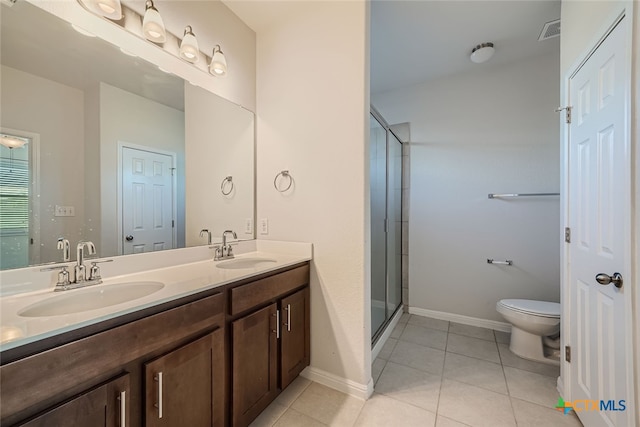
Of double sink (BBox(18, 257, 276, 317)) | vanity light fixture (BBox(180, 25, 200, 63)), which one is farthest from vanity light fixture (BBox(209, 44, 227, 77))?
double sink (BBox(18, 257, 276, 317))

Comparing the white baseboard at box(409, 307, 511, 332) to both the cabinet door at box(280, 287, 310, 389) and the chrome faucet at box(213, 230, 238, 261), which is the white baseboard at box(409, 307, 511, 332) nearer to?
the cabinet door at box(280, 287, 310, 389)

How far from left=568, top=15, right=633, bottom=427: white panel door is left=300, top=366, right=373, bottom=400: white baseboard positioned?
1123mm

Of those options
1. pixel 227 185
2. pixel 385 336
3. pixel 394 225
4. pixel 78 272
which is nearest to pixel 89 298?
pixel 78 272

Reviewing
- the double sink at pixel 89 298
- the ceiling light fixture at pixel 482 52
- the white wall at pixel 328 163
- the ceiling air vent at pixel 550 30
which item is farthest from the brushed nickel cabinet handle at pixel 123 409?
the ceiling air vent at pixel 550 30

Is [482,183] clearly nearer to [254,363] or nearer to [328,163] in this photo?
[328,163]

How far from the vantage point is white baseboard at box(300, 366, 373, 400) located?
1618 mm

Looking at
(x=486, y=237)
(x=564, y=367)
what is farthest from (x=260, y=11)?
(x=564, y=367)

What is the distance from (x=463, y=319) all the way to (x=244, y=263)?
236 centimetres

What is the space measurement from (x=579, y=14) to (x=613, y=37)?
0.50 metres

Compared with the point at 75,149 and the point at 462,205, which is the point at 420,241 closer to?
the point at 462,205

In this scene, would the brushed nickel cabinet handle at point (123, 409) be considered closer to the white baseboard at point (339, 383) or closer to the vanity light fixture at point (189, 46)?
the white baseboard at point (339, 383)

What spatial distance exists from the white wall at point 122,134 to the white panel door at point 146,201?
45 millimetres

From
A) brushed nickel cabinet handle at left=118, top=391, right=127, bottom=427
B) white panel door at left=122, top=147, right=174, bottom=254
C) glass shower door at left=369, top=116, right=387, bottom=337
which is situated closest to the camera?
brushed nickel cabinet handle at left=118, top=391, right=127, bottom=427

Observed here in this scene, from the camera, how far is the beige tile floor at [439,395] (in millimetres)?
1432
